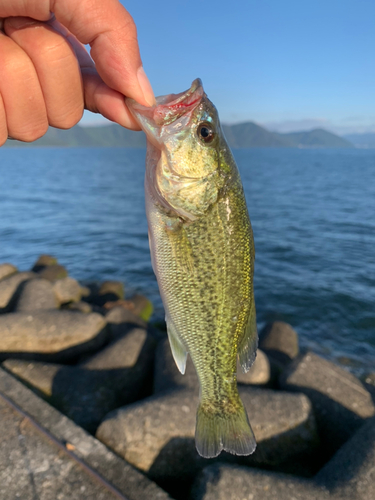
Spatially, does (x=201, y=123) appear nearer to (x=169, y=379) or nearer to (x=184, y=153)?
(x=184, y=153)

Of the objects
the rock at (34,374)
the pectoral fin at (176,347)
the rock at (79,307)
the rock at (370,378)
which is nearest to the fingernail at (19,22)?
the pectoral fin at (176,347)

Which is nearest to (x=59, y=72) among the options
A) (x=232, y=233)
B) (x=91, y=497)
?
(x=232, y=233)

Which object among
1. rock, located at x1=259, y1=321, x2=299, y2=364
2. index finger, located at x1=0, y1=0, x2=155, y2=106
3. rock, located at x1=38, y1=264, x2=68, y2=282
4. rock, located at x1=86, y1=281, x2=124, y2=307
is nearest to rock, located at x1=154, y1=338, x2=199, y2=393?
rock, located at x1=259, y1=321, x2=299, y2=364

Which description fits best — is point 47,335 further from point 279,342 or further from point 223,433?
point 279,342

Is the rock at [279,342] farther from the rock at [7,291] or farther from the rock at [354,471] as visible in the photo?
the rock at [7,291]

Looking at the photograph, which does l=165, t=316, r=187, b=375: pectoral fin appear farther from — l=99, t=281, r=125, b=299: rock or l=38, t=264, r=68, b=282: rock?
l=38, t=264, r=68, b=282: rock
